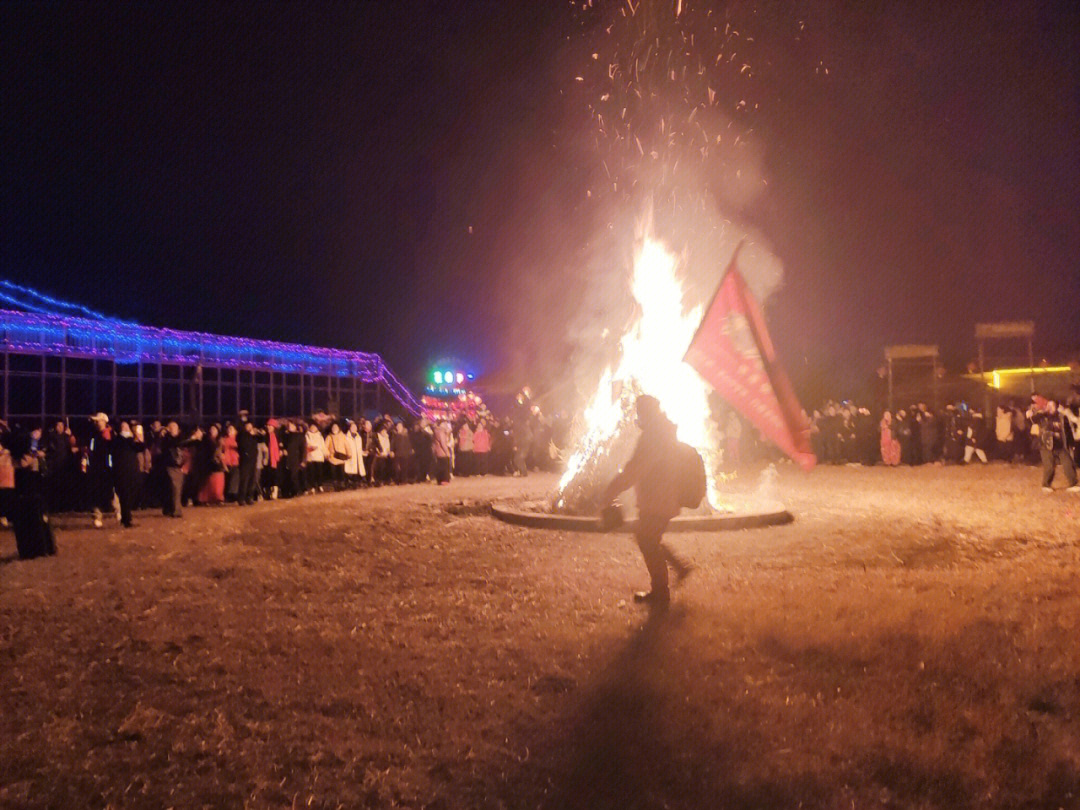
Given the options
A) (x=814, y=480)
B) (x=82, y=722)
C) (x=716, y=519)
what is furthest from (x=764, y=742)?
(x=814, y=480)

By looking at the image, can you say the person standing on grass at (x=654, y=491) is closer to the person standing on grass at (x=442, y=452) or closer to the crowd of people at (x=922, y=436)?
the person standing on grass at (x=442, y=452)

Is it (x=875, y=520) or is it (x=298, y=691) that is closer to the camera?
(x=298, y=691)

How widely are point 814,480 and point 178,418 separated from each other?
14.4 meters

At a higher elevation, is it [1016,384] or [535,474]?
[1016,384]

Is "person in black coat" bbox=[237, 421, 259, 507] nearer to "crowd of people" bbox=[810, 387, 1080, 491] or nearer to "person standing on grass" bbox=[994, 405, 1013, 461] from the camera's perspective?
"crowd of people" bbox=[810, 387, 1080, 491]

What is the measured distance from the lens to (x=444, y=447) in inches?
812

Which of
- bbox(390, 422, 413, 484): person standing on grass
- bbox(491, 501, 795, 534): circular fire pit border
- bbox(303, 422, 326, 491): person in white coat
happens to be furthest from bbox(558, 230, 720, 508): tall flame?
bbox(390, 422, 413, 484): person standing on grass

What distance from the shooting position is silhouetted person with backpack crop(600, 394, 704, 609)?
23.9ft

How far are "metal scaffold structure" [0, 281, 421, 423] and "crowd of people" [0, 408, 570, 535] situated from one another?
3.99 ft

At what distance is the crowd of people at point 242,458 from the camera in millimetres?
12977

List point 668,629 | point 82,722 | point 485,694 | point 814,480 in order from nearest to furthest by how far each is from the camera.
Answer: point 82,722
point 485,694
point 668,629
point 814,480

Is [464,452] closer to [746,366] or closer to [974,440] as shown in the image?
[974,440]

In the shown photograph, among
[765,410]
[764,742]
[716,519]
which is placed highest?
[765,410]

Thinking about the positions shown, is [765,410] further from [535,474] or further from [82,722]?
[535,474]
